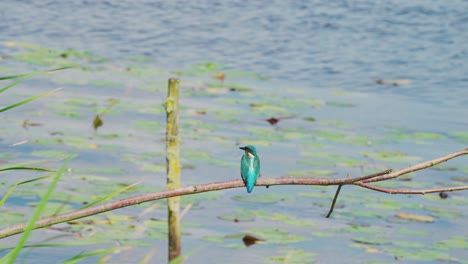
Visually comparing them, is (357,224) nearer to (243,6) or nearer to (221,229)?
(221,229)

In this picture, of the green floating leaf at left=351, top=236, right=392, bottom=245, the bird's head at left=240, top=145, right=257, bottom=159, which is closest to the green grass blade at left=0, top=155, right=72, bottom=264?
the bird's head at left=240, top=145, right=257, bottom=159

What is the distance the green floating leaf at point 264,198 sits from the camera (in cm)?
723

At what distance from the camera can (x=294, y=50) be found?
44.6 feet

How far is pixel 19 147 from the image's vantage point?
8070 millimetres

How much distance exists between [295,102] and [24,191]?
12.6 feet

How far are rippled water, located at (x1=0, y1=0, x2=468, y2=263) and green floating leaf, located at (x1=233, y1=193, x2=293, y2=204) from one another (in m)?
0.09

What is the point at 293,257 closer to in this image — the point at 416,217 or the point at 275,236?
the point at 275,236

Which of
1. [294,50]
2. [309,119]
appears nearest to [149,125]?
[309,119]

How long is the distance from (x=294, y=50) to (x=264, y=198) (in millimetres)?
6469

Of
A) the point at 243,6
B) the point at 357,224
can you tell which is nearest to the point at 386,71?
the point at 243,6

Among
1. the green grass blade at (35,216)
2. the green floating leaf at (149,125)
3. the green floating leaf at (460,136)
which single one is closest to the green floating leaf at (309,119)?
the green floating leaf at (460,136)

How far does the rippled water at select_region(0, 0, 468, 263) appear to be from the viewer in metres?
8.77

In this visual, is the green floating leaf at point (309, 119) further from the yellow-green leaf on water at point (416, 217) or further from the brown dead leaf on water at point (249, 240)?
the brown dead leaf on water at point (249, 240)

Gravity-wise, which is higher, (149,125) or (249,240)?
(249,240)
